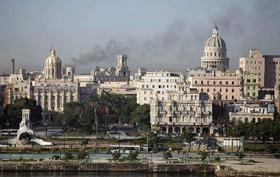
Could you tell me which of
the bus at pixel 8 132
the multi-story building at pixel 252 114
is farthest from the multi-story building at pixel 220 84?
the bus at pixel 8 132

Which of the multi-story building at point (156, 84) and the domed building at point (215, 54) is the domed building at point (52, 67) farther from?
the multi-story building at point (156, 84)

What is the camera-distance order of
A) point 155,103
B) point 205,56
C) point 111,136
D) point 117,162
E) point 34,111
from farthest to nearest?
1. point 205,56
2. point 34,111
3. point 155,103
4. point 111,136
5. point 117,162

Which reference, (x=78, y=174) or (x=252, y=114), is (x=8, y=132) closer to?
(x=252, y=114)

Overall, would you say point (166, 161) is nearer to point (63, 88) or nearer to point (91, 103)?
point (91, 103)

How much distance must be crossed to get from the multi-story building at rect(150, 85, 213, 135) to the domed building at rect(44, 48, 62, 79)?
34.6m

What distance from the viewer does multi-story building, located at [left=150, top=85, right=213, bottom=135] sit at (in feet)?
250

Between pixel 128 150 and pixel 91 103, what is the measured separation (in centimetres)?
3301

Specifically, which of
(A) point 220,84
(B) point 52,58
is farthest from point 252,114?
(B) point 52,58

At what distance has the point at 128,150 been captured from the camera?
58.3 meters

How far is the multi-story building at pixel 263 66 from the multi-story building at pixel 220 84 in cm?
1306

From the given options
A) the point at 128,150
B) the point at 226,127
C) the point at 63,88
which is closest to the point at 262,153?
the point at 128,150

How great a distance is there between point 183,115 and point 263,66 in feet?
93.2

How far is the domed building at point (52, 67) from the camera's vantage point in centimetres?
10950

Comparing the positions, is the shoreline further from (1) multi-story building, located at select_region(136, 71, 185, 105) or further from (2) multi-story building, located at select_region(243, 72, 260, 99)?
(2) multi-story building, located at select_region(243, 72, 260, 99)
